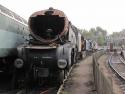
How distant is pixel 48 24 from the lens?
1802cm

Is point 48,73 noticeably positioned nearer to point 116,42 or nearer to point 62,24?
point 62,24

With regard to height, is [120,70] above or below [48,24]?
below

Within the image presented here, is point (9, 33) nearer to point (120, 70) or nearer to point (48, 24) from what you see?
point (48, 24)

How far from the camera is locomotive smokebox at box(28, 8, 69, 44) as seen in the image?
17.5 metres

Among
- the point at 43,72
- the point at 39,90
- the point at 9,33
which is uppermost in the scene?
the point at 9,33

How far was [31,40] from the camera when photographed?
17.2 metres

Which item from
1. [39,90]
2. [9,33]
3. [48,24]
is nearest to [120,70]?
[48,24]

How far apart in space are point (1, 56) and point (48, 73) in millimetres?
2120

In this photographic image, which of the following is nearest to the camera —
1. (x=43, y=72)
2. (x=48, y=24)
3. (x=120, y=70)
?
(x=43, y=72)


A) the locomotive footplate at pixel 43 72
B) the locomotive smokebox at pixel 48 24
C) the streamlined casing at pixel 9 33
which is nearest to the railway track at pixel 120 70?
the locomotive footplate at pixel 43 72

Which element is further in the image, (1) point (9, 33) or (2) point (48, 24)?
(2) point (48, 24)

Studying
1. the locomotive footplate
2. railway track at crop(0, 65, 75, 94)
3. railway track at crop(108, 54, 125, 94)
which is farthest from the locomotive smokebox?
railway track at crop(108, 54, 125, 94)

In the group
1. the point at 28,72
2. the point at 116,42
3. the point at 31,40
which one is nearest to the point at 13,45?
the point at 31,40

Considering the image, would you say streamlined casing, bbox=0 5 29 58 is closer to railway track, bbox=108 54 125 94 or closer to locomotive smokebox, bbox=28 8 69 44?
locomotive smokebox, bbox=28 8 69 44
